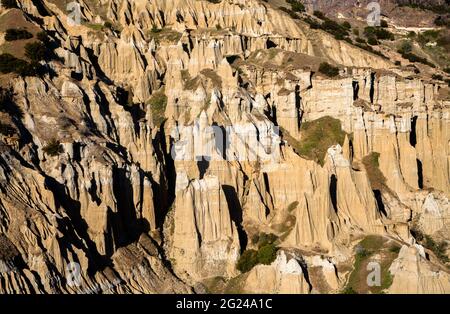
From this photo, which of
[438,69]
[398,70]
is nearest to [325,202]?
[398,70]

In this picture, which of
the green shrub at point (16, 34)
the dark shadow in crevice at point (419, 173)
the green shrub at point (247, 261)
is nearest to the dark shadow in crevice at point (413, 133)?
the dark shadow in crevice at point (419, 173)

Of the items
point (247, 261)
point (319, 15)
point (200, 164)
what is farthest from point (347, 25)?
point (247, 261)

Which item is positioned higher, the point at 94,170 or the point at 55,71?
the point at 55,71

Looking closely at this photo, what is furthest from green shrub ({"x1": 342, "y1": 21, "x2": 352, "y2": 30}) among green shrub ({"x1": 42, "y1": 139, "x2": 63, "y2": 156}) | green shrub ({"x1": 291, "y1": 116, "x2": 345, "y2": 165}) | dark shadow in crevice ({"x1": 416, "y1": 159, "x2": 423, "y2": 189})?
green shrub ({"x1": 42, "y1": 139, "x2": 63, "y2": 156})

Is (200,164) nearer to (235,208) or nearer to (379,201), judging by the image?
(235,208)

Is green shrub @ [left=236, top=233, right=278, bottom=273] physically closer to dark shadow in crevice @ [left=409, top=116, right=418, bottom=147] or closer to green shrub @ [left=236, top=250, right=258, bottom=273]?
green shrub @ [left=236, top=250, right=258, bottom=273]

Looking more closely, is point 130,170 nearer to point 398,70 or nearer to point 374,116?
point 374,116
